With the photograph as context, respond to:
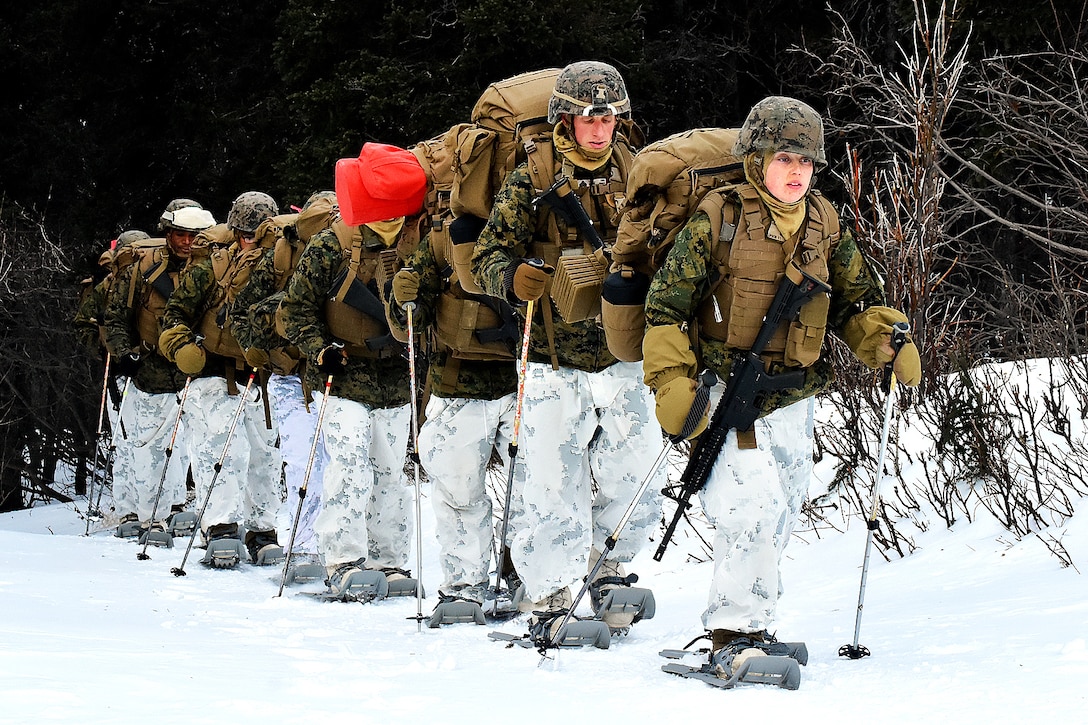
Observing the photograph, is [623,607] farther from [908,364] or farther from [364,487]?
[364,487]

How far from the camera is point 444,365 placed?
7.01m

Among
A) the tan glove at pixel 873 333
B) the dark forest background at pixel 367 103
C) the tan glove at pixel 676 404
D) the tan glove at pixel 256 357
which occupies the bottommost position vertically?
the tan glove at pixel 676 404

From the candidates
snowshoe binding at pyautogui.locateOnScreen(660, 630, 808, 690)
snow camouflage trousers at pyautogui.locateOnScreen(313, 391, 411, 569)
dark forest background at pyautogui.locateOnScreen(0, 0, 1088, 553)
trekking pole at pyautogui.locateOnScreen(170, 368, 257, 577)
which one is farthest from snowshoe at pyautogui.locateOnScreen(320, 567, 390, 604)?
dark forest background at pyautogui.locateOnScreen(0, 0, 1088, 553)

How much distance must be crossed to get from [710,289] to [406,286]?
2297mm

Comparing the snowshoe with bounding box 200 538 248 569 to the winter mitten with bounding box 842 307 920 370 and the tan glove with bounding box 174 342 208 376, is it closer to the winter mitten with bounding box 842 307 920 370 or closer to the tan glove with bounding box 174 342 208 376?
the tan glove with bounding box 174 342 208 376

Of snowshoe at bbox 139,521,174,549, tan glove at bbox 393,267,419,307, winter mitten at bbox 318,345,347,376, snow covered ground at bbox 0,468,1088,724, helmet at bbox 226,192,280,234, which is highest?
helmet at bbox 226,192,280,234

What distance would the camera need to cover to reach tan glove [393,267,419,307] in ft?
22.8

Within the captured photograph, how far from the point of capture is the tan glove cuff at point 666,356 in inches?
193

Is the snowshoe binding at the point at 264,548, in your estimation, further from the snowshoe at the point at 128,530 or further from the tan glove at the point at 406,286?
the tan glove at the point at 406,286

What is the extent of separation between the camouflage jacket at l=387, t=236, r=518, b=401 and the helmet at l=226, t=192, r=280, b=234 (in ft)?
11.2

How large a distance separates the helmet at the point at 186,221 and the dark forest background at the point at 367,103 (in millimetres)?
6207

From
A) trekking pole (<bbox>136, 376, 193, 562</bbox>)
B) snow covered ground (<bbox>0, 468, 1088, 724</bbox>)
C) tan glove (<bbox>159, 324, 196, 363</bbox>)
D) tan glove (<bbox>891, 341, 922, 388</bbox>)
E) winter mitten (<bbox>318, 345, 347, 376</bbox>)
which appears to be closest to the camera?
snow covered ground (<bbox>0, 468, 1088, 724</bbox>)

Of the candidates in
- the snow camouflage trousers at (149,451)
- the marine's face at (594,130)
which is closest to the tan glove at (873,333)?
the marine's face at (594,130)

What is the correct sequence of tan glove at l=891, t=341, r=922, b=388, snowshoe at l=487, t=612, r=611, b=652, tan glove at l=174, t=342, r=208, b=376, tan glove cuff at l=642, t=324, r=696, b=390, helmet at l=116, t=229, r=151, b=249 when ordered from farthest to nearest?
1. helmet at l=116, t=229, r=151, b=249
2. tan glove at l=174, t=342, r=208, b=376
3. snowshoe at l=487, t=612, r=611, b=652
4. tan glove at l=891, t=341, r=922, b=388
5. tan glove cuff at l=642, t=324, r=696, b=390
